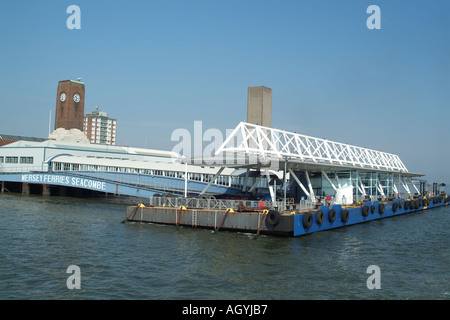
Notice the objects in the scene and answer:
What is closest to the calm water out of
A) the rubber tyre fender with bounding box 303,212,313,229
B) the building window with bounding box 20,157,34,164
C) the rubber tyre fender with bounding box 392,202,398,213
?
the rubber tyre fender with bounding box 303,212,313,229

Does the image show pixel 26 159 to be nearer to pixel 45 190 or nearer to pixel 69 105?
pixel 45 190

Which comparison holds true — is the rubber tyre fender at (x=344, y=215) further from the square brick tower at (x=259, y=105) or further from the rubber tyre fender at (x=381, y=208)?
the square brick tower at (x=259, y=105)

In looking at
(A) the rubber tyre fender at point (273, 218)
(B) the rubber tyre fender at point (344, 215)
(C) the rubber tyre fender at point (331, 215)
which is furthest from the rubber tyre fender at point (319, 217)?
(B) the rubber tyre fender at point (344, 215)

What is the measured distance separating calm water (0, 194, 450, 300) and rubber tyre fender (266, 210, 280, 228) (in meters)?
1.17

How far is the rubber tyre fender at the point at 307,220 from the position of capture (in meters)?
33.2

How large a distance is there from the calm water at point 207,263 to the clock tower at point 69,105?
268 ft

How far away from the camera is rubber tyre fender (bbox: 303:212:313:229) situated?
33.2 meters

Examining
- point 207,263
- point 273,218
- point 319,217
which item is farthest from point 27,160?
point 207,263

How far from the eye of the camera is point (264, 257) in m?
25.2

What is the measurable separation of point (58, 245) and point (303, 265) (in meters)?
16.6

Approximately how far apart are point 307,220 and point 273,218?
3624 mm

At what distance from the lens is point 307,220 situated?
3341 cm
